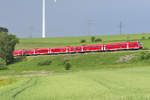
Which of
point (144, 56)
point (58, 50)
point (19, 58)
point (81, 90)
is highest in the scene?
point (58, 50)

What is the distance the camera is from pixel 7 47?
321 ft

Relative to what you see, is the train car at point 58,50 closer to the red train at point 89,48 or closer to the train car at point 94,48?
the red train at point 89,48

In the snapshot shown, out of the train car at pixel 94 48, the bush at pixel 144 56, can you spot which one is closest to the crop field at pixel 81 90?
the bush at pixel 144 56

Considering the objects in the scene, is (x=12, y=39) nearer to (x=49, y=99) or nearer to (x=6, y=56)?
(x=6, y=56)

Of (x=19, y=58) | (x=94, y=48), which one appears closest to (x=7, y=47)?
(x=19, y=58)

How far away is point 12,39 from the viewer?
101875mm

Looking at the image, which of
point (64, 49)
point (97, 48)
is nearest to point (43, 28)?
point (64, 49)

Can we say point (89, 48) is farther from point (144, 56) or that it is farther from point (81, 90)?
point (81, 90)

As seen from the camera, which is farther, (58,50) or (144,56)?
(58,50)

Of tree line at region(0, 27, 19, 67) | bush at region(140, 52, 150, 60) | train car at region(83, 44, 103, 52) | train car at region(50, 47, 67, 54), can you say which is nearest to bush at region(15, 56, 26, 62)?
tree line at region(0, 27, 19, 67)

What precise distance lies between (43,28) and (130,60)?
216 ft

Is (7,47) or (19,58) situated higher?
(7,47)

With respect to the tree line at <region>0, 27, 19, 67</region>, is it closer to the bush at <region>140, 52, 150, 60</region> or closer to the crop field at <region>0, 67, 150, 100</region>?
the bush at <region>140, 52, 150, 60</region>

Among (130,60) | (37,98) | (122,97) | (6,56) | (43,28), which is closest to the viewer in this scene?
(122,97)
